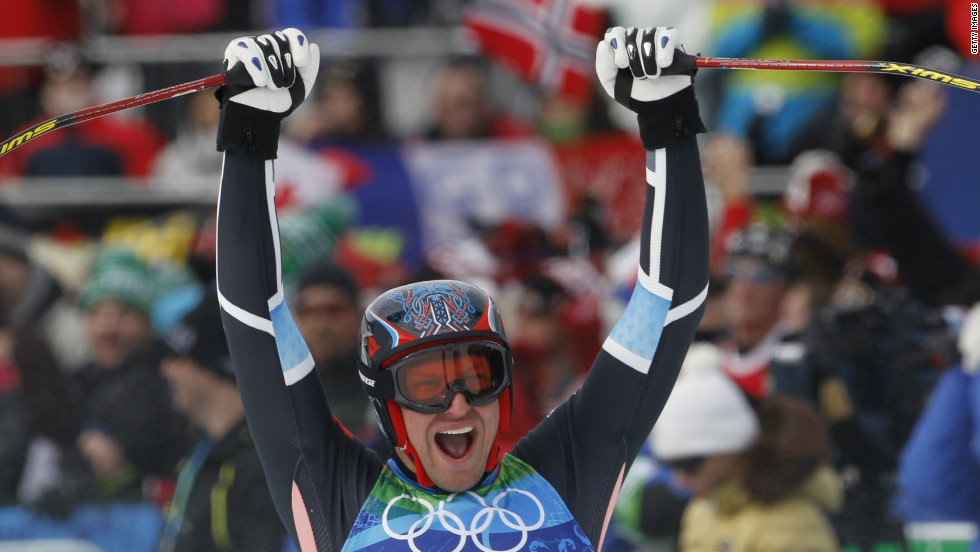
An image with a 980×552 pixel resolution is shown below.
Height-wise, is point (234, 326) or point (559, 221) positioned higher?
point (234, 326)

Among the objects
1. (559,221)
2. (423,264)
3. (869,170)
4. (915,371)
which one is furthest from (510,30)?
(915,371)

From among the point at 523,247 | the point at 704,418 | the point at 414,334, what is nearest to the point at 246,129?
the point at 414,334

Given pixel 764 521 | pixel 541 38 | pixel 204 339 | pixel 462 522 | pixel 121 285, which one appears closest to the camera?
pixel 462 522

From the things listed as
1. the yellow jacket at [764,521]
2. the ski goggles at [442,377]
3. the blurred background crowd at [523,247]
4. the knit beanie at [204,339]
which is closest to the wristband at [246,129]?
the ski goggles at [442,377]

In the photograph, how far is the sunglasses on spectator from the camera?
172 inches

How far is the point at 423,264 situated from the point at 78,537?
1.75m

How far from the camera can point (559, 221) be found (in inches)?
244

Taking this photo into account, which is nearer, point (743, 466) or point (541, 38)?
point (743, 466)

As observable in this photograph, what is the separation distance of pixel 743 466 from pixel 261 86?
235 centimetres

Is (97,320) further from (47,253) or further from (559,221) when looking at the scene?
(559,221)

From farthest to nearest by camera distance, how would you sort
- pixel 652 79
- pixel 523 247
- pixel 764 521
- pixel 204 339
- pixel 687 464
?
pixel 523 247 < pixel 204 339 < pixel 687 464 < pixel 764 521 < pixel 652 79

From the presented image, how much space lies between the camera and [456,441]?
263cm

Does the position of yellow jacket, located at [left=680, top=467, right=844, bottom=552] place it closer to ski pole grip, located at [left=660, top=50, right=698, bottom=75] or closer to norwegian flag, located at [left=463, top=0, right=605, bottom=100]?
ski pole grip, located at [left=660, top=50, right=698, bottom=75]

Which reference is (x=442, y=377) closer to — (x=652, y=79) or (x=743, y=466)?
(x=652, y=79)
